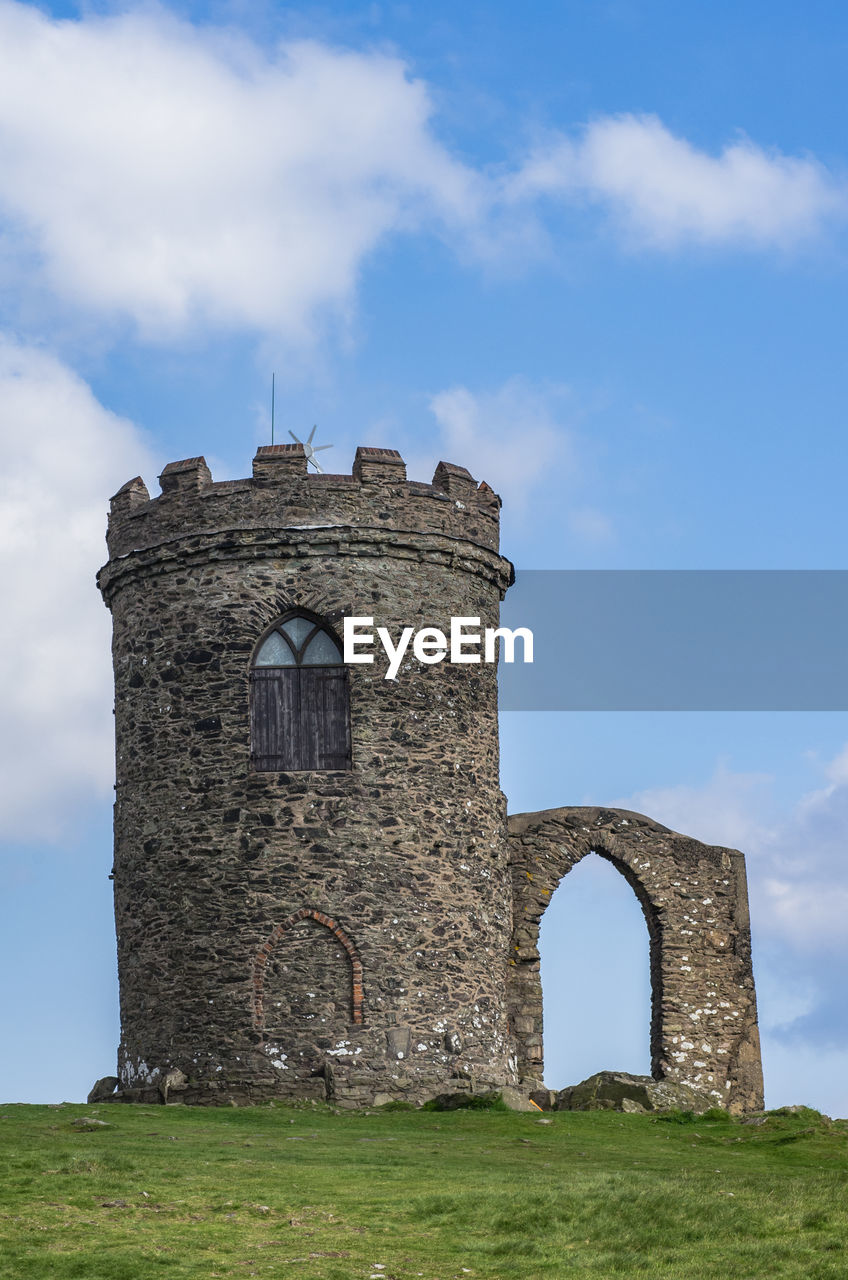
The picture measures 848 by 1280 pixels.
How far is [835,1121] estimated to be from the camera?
22938mm

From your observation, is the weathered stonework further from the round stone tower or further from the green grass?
the green grass

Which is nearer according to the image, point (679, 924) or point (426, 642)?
point (426, 642)

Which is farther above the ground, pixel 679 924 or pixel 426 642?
pixel 426 642

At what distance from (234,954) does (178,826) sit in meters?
2.02

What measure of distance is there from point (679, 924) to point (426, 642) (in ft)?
21.5

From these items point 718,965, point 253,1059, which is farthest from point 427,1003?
point 718,965

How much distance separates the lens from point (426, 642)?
26156 millimetres

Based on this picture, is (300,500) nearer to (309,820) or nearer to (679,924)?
(309,820)

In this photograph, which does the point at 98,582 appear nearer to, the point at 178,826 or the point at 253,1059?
the point at 178,826

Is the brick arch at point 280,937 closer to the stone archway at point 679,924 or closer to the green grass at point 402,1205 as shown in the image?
the green grass at point 402,1205

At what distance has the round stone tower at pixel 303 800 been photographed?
2467 centimetres

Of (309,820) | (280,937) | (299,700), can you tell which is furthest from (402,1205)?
(299,700)

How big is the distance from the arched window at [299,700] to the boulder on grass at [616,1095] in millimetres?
5676

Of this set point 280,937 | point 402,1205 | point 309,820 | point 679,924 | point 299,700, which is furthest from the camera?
point 679,924
